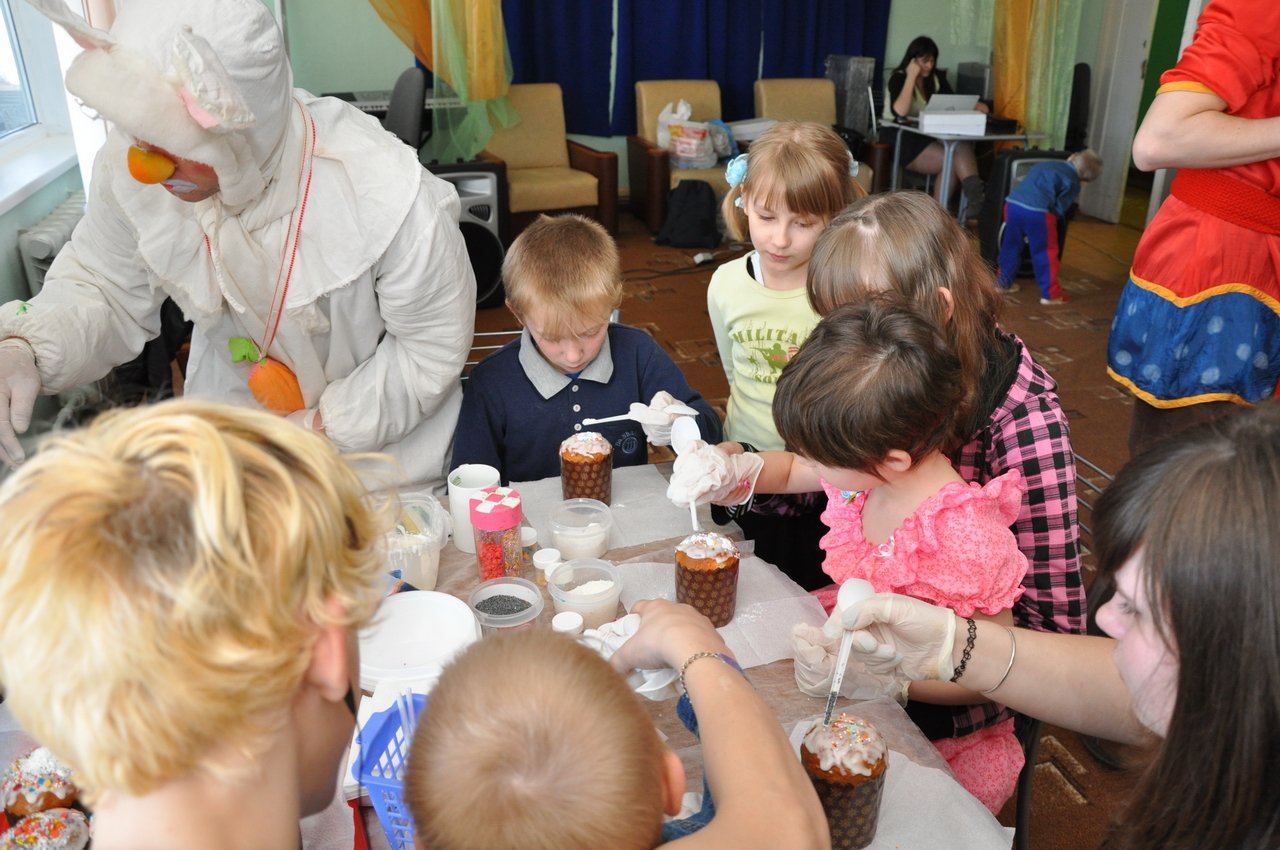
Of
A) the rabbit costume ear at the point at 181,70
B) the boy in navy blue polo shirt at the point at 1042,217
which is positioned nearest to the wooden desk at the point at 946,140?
the boy in navy blue polo shirt at the point at 1042,217

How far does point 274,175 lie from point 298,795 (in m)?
1.30

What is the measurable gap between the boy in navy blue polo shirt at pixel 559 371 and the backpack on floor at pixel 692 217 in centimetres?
429

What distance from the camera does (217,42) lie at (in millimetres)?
1493

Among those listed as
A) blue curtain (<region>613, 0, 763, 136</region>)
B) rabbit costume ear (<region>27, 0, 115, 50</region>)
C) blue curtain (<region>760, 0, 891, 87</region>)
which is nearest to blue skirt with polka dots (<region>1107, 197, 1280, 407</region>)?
rabbit costume ear (<region>27, 0, 115, 50</region>)

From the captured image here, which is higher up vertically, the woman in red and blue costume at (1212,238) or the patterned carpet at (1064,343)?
Answer: the woman in red and blue costume at (1212,238)

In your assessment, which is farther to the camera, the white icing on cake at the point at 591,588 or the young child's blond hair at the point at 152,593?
the white icing on cake at the point at 591,588

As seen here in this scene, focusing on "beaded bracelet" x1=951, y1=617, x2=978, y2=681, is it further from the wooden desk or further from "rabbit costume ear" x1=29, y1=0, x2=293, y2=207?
the wooden desk

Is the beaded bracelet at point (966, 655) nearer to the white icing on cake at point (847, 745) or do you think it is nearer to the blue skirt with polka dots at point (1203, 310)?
the white icing on cake at point (847, 745)

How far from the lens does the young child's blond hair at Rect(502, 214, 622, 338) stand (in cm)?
190

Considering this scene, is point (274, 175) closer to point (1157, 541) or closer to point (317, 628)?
point (317, 628)

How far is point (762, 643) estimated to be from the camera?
128cm

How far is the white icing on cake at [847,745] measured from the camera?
951 mm

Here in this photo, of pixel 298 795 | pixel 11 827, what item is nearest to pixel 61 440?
pixel 298 795

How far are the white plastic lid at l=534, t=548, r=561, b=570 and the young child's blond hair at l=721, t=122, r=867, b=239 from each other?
3.38 ft
